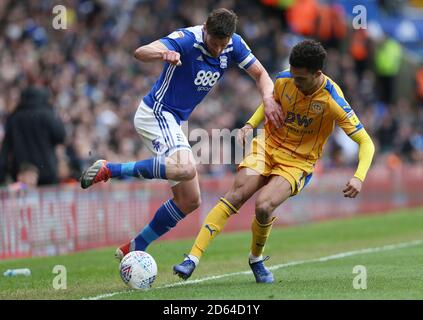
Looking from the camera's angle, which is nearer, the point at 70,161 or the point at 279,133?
the point at 279,133

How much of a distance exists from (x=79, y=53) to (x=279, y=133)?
10765 mm

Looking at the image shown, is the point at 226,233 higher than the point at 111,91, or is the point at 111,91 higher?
the point at 111,91

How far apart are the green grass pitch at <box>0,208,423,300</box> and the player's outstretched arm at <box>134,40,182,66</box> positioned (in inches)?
85.5

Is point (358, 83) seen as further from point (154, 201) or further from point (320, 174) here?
point (154, 201)

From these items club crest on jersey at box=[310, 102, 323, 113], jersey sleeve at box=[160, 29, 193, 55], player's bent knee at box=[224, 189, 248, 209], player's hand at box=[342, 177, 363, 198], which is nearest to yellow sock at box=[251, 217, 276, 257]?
player's bent knee at box=[224, 189, 248, 209]

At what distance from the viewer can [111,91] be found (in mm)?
20000

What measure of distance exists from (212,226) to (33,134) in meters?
6.01

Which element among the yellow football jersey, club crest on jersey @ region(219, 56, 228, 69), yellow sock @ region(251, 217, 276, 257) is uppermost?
club crest on jersey @ region(219, 56, 228, 69)

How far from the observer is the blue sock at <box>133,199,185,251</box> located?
10078 millimetres

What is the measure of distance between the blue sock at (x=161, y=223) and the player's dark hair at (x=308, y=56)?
204 centimetres

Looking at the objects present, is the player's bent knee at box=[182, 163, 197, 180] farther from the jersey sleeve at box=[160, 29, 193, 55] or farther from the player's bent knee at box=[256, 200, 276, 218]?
the jersey sleeve at box=[160, 29, 193, 55]

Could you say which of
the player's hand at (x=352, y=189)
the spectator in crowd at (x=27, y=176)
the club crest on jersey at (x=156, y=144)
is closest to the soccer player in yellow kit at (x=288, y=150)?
the player's hand at (x=352, y=189)

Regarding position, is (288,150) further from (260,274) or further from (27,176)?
(27,176)

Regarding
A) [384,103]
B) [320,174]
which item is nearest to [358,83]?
[384,103]
